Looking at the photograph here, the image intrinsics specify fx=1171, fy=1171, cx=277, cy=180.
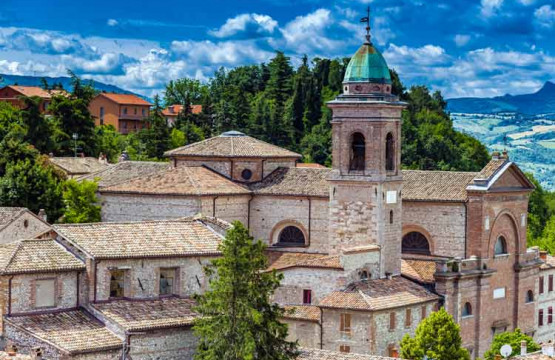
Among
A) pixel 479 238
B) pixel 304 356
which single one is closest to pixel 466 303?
pixel 479 238

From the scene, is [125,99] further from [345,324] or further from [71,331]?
[71,331]

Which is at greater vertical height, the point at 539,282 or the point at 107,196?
the point at 107,196

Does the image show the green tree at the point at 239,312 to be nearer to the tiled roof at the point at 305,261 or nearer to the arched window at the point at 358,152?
the tiled roof at the point at 305,261

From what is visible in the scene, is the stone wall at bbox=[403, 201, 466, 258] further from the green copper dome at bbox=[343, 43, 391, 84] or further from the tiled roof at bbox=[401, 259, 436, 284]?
the green copper dome at bbox=[343, 43, 391, 84]

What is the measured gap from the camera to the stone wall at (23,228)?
51156mm

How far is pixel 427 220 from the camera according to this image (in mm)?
49906

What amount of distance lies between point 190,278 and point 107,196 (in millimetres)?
11234

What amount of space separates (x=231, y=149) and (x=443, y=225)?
9.82m

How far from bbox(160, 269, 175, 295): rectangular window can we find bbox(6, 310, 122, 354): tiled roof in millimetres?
3248

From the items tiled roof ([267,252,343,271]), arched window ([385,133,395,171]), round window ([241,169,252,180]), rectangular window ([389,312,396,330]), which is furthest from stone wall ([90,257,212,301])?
round window ([241,169,252,180])

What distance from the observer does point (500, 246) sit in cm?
5225

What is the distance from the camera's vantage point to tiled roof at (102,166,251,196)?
157 feet

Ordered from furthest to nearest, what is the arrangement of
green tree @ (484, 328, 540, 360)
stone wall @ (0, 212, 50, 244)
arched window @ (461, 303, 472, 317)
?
stone wall @ (0, 212, 50, 244) < arched window @ (461, 303, 472, 317) < green tree @ (484, 328, 540, 360)

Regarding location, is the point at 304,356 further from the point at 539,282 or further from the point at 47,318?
the point at 539,282
